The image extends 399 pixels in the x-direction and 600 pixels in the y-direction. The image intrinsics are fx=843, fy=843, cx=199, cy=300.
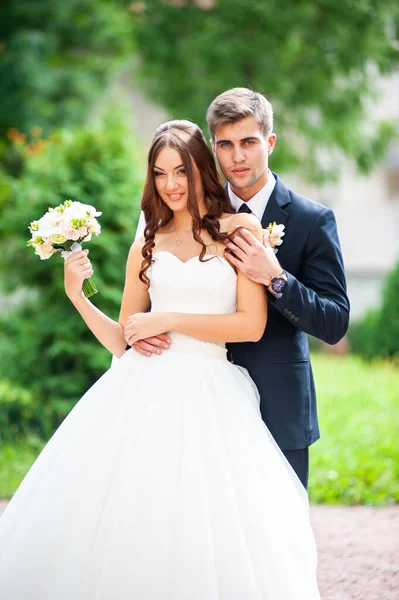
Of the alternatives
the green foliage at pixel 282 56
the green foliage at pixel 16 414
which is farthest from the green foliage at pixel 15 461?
the green foliage at pixel 282 56

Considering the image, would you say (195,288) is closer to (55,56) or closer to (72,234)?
(72,234)

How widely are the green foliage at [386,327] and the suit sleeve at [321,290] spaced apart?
1007 centimetres

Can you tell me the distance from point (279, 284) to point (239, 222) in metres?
0.36

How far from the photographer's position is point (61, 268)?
306 inches

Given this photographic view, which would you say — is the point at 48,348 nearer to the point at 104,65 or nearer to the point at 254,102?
the point at 254,102

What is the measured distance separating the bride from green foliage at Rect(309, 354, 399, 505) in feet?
11.6

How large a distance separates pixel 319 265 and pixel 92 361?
4.26 meters

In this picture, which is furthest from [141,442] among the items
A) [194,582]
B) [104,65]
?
[104,65]

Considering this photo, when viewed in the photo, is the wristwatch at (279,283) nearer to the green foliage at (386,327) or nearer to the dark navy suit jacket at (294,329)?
the dark navy suit jacket at (294,329)

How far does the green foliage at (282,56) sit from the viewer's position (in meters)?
14.4

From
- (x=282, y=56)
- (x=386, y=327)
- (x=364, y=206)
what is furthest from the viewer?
(x=364, y=206)

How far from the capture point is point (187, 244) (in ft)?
12.6

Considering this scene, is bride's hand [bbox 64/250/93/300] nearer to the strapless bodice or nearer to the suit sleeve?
the strapless bodice

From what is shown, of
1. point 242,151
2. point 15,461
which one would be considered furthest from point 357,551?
point 15,461
